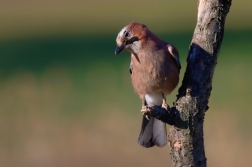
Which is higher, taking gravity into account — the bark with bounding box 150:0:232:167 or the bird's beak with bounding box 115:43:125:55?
the bird's beak with bounding box 115:43:125:55

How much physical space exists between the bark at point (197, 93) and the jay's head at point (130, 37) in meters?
0.78

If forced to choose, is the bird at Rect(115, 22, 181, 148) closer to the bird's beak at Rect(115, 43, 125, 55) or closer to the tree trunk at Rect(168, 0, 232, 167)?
the bird's beak at Rect(115, 43, 125, 55)

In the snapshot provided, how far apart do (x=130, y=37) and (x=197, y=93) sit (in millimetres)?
1018

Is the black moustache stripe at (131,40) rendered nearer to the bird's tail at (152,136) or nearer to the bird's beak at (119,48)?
the bird's beak at (119,48)

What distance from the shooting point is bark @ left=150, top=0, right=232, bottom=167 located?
3.68m

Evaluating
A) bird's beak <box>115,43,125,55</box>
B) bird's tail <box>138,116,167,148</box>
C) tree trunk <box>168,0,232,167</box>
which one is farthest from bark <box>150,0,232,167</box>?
bird's tail <box>138,116,167,148</box>

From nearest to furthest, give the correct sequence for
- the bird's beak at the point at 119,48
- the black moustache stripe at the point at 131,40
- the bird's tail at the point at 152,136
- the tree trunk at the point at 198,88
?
the tree trunk at the point at 198,88 → the bird's beak at the point at 119,48 → the black moustache stripe at the point at 131,40 → the bird's tail at the point at 152,136

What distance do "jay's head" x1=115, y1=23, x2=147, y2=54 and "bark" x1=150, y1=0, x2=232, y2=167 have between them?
2.56ft

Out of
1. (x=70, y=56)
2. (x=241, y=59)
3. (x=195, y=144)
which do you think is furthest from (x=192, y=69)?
(x=70, y=56)

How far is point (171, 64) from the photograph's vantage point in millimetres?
4766

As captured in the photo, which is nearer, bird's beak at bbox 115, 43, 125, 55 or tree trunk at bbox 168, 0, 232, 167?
tree trunk at bbox 168, 0, 232, 167

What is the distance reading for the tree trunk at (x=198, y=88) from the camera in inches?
145

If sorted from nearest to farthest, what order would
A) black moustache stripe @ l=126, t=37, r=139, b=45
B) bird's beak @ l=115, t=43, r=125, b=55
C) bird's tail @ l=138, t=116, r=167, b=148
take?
bird's beak @ l=115, t=43, r=125, b=55
black moustache stripe @ l=126, t=37, r=139, b=45
bird's tail @ l=138, t=116, r=167, b=148

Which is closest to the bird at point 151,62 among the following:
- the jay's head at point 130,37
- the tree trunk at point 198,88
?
the jay's head at point 130,37
